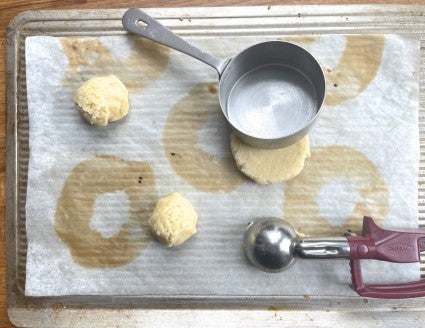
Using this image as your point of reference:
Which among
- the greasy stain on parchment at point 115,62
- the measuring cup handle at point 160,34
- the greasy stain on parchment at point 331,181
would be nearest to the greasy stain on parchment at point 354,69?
the greasy stain on parchment at point 331,181

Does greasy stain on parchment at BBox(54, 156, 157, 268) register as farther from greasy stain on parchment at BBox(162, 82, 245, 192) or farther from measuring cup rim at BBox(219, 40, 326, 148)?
measuring cup rim at BBox(219, 40, 326, 148)

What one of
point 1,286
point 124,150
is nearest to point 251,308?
point 124,150

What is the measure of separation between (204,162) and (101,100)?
0.23 m

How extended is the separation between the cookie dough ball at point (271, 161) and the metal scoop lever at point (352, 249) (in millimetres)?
89

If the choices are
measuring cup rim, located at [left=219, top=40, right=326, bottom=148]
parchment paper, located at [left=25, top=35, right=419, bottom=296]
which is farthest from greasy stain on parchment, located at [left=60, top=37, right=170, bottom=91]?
measuring cup rim, located at [left=219, top=40, right=326, bottom=148]

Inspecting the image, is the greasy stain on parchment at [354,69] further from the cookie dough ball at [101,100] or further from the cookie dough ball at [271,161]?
the cookie dough ball at [101,100]

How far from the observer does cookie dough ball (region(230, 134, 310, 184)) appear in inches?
39.8

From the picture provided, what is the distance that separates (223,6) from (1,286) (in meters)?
0.73

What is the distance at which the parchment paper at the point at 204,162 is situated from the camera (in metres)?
1.02

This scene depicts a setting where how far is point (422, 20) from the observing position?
106 cm

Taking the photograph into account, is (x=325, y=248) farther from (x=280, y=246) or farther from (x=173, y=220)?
(x=173, y=220)

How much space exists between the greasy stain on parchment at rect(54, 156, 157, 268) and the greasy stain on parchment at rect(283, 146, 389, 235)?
285 millimetres

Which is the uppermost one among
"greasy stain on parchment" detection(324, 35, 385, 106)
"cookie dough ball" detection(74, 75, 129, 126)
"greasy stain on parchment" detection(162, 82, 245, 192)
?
"greasy stain on parchment" detection(324, 35, 385, 106)

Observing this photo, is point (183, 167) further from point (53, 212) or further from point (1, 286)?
point (1, 286)
